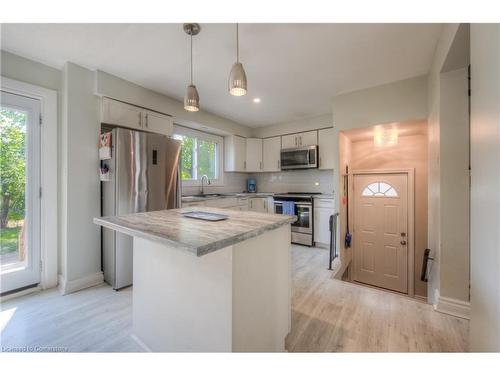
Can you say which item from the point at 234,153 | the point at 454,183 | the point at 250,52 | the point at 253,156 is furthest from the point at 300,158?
the point at 454,183

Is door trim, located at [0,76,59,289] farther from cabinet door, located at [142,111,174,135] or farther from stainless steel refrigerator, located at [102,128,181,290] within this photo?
cabinet door, located at [142,111,174,135]

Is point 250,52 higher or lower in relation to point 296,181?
higher

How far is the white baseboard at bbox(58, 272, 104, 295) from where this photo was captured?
2162mm

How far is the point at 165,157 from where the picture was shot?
260cm

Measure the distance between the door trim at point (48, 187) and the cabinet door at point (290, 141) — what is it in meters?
3.44

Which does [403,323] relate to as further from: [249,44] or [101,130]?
[101,130]

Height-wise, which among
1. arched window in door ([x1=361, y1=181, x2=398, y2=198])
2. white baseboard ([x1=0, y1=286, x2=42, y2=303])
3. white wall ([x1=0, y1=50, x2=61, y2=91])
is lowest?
white baseboard ([x1=0, y1=286, x2=42, y2=303])

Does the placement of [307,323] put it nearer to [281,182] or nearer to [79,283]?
[79,283]

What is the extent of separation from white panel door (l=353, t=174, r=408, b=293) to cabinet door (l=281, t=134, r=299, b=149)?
1269mm

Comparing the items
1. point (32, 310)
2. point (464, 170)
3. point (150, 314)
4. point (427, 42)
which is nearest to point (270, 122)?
point (427, 42)

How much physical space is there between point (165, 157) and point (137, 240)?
136cm

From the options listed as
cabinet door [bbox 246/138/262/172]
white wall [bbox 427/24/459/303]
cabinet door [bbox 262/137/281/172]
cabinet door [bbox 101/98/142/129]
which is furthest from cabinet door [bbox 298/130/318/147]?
cabinet door [bbox 101/98/142/129]

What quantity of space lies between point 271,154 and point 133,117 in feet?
8.77

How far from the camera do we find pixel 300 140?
4148 millimetres
